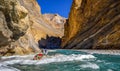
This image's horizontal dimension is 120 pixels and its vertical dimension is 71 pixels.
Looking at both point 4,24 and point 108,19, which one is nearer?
point 4,24

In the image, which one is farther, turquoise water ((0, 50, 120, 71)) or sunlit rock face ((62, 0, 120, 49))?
sunlit rock face ((62, 0, 120, 49))

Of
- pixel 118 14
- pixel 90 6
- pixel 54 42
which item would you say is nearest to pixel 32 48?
pixel 118 14

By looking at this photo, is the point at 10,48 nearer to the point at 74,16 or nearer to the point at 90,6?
the point at 90,6

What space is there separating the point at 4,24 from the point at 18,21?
2313 mm

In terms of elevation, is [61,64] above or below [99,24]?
below

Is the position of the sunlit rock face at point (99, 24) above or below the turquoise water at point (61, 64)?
above

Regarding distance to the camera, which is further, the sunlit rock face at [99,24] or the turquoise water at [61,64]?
the sunlit rock face at [99,24]

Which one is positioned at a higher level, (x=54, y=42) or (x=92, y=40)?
(x=54, y=42)

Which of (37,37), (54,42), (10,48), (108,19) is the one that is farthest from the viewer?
(54,42)

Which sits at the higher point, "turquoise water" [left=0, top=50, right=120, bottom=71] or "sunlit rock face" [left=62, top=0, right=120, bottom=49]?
"sunlit rock face" [left=62, top=0, right=120, bottom=49]

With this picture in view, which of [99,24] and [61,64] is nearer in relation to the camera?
[61,64]

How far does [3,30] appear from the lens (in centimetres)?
2572

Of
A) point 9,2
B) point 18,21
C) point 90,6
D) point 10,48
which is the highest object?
point 90,6

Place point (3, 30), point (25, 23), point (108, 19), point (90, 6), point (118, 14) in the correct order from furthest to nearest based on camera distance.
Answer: point (90, 6), point (108, 19), point (118, 14), point (25, 23), point (3, 30)
